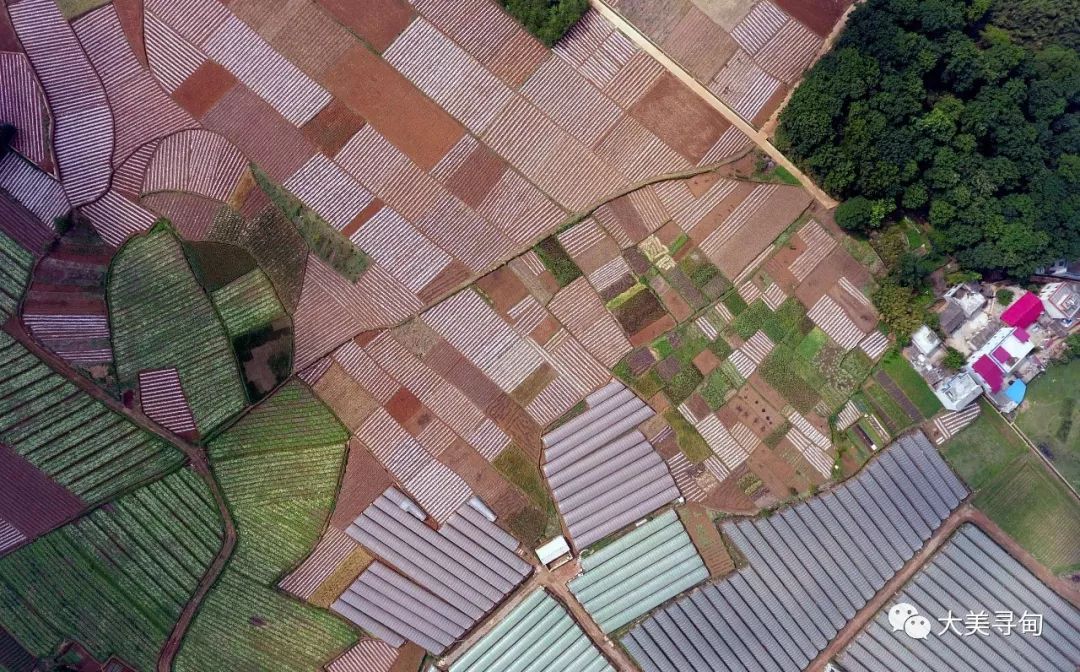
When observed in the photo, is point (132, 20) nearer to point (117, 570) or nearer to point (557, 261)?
point (557, 261)

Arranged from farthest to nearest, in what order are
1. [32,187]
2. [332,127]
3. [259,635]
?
[332,127], [32,187], [259,635]

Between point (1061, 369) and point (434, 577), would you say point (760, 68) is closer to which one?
point (1061, 369)

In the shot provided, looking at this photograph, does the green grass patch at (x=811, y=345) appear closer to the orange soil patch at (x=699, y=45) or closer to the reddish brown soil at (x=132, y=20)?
the orange soil patch at (x=699, y=45)

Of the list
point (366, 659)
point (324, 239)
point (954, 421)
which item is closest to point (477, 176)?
point (324, 239)

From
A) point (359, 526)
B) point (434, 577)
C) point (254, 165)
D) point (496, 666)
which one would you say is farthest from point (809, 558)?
point (254, 165)

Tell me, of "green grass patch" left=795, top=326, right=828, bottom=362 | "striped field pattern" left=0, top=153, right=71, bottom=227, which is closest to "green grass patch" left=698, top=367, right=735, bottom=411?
"green grass patch" left=795, top=326, right=828, bottom=362

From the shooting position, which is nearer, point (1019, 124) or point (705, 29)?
point (1019, 124)
